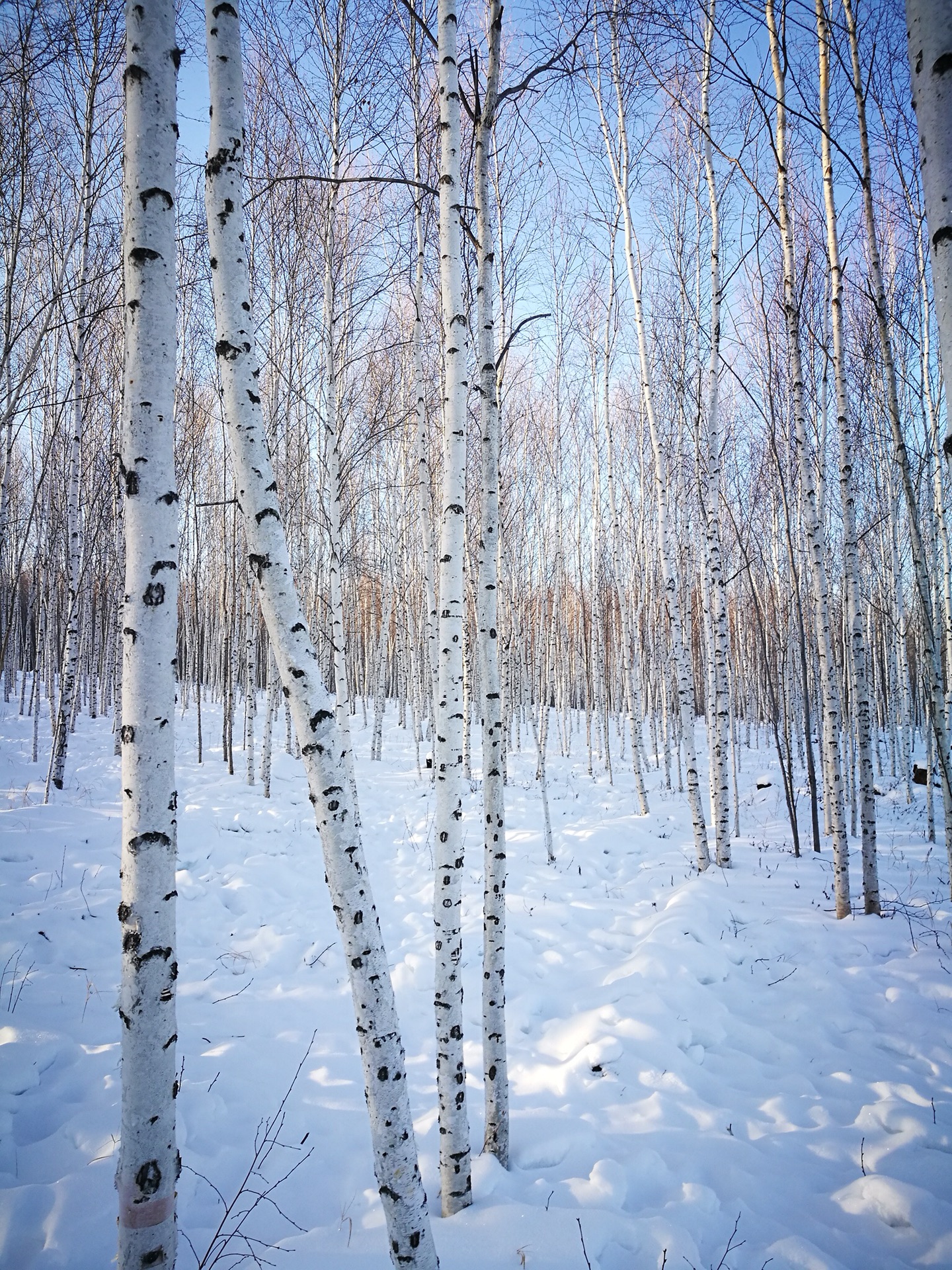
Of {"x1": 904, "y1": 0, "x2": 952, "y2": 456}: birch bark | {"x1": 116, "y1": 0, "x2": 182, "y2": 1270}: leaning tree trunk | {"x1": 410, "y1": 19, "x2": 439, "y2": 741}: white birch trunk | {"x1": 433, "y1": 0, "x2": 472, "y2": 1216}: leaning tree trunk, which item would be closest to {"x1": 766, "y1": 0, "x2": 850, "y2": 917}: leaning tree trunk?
{"x1": 410, "y1": 19, "x2": 439, "y2": 741}: white birch trunk

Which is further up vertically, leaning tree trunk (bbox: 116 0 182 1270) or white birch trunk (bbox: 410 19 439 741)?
white birch trunk (bbox: 410 19 439 741)

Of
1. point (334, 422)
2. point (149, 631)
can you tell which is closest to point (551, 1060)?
point (149, 631)

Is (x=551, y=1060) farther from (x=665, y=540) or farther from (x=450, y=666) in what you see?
(x=665, y=540)

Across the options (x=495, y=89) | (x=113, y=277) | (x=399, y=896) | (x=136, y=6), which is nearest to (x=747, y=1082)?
(x=399, y=896)

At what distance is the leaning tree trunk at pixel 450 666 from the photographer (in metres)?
2.35

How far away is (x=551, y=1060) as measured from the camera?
3486 millimetres

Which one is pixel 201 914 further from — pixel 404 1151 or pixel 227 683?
pixel 227 683

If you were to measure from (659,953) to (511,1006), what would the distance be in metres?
1.29

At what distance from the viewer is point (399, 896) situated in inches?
236

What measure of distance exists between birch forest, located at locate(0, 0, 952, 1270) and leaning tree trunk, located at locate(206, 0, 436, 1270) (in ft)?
0.04

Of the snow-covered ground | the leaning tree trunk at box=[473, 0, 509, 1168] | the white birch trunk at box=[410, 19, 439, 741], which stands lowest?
the snow-covered ground

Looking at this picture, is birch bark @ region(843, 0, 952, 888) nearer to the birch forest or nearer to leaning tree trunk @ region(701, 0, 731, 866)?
the birch forest

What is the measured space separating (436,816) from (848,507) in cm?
488

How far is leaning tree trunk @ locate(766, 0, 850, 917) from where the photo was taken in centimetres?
487
